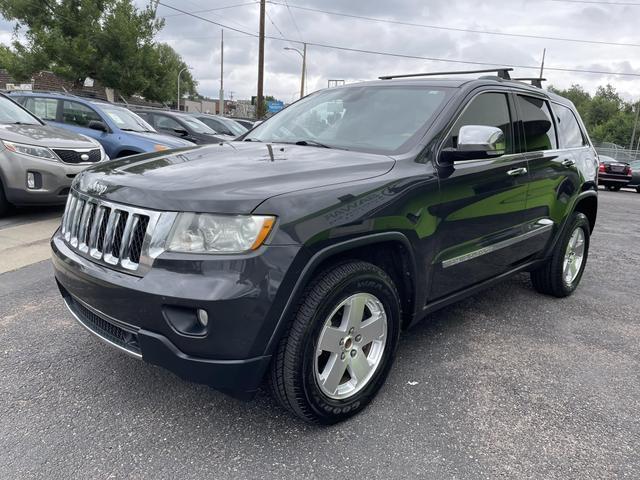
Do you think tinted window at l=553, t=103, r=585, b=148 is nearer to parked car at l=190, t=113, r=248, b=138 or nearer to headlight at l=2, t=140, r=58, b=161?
headlight at l=2, t=140, r=58, b=161

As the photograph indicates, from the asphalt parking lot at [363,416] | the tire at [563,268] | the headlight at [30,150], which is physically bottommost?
the asphalt parking lot at [363,416]

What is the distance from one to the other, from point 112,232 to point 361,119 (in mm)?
1737

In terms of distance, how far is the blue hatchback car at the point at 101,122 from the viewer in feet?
27.5

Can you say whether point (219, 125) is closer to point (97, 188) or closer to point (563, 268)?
point (563, 268)

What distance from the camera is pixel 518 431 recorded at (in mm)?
2545

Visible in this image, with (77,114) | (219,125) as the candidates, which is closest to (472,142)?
(77,114)

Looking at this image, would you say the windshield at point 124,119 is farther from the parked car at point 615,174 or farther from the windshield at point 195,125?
the parked car at point 615,174

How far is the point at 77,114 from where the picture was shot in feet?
29.1

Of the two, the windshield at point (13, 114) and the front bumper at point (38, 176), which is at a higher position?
the windshield at point (13, 114)

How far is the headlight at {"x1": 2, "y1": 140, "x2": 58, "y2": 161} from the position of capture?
6.11 metres

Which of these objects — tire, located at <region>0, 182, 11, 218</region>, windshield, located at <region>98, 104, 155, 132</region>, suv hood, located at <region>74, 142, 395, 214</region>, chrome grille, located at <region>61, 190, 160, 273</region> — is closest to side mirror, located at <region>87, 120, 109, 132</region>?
windshield, located at <region>98, 104, 155, 132</region>

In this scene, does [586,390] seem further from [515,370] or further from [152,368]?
[152,368]

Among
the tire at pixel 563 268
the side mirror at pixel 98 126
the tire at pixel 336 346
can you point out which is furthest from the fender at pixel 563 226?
the side mirror at pixel 98 126

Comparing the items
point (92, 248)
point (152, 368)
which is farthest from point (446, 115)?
point (152, 368)
